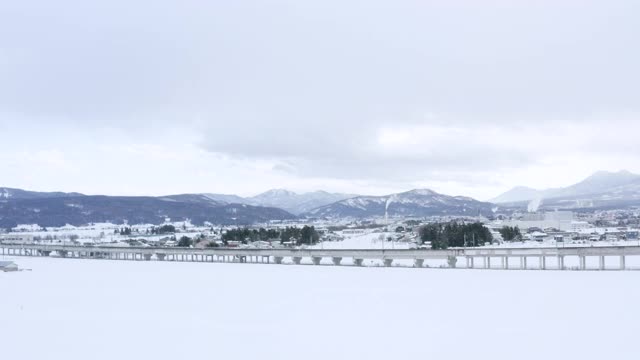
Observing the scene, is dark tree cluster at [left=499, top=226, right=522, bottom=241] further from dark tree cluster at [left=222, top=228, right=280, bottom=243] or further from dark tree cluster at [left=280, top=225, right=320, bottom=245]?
dark tree cluster at [left=222, top=228, right=280, bottom=243]

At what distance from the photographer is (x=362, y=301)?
43438 mm

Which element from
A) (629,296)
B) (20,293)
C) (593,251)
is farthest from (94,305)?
(593,251)

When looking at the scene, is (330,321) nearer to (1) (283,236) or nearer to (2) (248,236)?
(1) (283,236)

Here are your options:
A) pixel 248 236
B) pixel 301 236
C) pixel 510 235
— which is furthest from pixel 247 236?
pixel 510 235

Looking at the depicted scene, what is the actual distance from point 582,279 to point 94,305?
3760cm

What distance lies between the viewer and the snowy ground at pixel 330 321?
26.3 m

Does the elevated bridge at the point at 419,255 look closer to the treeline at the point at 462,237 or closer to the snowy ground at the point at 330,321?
the treeline at the point at 462,237

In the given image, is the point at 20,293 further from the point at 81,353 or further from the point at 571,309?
the point at 571,309

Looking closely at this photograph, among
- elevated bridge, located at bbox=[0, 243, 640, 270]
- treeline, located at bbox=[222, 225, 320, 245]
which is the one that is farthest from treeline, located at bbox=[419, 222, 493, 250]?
treeline, located at bbox=[222, 225, 320, 245]

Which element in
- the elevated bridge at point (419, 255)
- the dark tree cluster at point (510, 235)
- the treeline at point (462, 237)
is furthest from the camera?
the dark tree cluster at point (510, 235)

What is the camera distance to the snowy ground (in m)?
26.3

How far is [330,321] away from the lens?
34.2 meters

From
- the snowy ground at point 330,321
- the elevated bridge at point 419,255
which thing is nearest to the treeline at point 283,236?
the elevated bridge at point 419,255

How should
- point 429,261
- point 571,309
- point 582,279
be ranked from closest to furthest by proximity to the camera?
point 571,309
point 582,279
point 429,261
